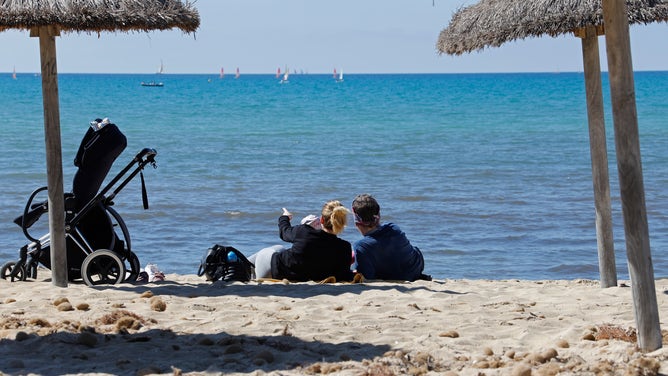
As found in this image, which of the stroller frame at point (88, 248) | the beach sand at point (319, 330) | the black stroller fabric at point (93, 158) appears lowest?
the beach sand at point (319, 330)

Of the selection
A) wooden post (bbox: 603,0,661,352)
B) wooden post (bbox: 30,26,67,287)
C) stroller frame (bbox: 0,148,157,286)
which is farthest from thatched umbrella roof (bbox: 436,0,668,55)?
wooden post (bbox: 30,26,67,287)

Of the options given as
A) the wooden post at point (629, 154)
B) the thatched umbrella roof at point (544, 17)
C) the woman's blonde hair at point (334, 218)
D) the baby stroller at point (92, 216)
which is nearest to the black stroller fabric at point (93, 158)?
the baby stroller at point (92, 216)

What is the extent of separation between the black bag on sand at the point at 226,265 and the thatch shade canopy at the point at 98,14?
1.83 metres

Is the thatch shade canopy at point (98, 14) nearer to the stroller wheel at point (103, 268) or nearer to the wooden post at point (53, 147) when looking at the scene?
the wooden post at point (53, 147)

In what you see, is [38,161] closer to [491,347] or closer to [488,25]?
[488,25]

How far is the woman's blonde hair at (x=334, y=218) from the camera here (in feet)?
24.8

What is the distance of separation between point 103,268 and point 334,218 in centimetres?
179

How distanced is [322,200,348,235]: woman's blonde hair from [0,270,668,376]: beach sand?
46cm

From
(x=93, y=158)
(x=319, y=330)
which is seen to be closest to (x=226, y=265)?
(x=93, y=158)

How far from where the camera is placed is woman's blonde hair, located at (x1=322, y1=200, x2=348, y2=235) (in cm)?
757

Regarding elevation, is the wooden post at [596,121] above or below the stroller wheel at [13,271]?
above

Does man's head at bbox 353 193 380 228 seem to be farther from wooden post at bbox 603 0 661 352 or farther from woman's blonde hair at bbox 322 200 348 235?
wooden post at bbox 603 0 661 352

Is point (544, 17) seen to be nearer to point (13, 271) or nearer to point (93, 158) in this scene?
point (93, 158)

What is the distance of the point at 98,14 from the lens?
23.1ft
